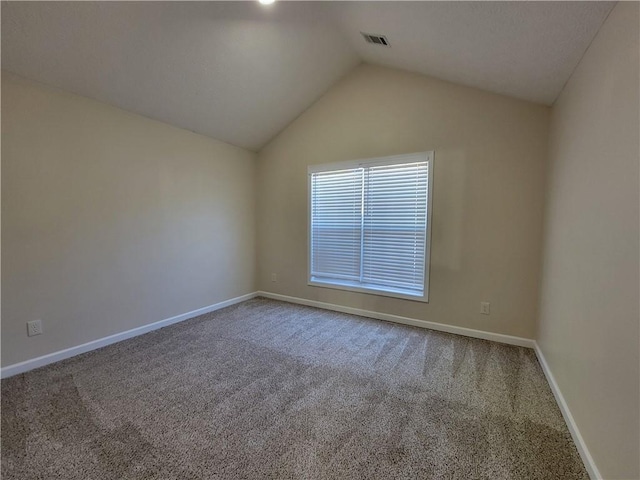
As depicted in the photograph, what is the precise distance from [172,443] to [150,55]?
2.85 meters

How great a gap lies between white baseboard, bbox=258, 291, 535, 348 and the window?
10.9 inches

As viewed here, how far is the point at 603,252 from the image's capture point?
138 cm

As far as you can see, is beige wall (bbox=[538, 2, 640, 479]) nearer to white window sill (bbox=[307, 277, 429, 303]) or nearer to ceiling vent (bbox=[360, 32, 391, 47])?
white window sill (bbox=[307, 277, 429, 303])

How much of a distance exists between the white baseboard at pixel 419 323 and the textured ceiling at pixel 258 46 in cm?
227

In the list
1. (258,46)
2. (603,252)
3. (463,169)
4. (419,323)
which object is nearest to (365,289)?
(419,323)

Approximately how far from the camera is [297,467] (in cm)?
138

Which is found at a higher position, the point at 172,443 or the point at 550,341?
Result: the point at 550,341

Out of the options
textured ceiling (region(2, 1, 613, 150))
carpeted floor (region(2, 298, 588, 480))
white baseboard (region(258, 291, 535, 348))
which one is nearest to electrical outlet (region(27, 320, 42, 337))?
carpeted floor (region(2, 298, 588, 480))

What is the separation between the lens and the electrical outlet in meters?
2.27

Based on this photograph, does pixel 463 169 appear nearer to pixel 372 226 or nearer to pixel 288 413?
pixel 372 226

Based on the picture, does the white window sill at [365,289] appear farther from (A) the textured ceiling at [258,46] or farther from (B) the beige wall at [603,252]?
(A) the textured ceiling at [258,46]

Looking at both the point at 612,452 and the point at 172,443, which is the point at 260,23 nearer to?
the point at 172,443

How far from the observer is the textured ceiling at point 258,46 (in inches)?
69.6

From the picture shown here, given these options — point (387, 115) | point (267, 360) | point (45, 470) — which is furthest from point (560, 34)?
point (45, 470)
